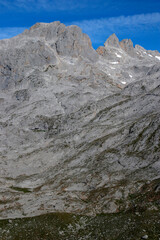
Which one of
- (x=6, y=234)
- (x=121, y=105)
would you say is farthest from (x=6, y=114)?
(x=6, y=234)

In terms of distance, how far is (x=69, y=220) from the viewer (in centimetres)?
4234

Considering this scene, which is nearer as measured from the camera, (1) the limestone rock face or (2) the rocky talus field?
(2) the rocky talus field

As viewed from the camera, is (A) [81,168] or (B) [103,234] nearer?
(B) [103,234]

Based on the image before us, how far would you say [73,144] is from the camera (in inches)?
4348

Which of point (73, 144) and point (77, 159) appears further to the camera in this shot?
point (73, 144)

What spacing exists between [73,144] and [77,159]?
56.3 ft

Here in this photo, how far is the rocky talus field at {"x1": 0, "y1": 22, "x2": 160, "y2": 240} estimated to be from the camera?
130ft

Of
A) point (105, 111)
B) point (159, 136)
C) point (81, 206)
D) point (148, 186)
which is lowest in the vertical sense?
point (81, 206)

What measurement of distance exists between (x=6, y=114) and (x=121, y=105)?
74232 millimetres

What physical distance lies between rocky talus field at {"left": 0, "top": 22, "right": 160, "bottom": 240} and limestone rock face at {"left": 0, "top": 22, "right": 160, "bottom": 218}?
0.34 metres

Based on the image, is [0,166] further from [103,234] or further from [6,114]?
[103,234]

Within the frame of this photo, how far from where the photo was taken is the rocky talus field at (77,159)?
3966 centimetres

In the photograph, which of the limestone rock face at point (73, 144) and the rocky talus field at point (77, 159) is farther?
the limestone rock face at point (73, 144)

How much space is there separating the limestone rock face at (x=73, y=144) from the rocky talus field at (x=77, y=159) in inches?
13.2
